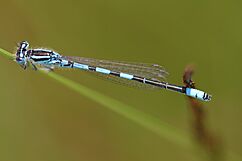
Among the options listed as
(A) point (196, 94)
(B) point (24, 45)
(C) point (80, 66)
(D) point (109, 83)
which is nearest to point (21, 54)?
(B) point (24, 45)

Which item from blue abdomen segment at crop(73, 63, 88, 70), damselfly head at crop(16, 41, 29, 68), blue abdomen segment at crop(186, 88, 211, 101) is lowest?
blue abdomen segment at crop(186, 88, 211, 101)

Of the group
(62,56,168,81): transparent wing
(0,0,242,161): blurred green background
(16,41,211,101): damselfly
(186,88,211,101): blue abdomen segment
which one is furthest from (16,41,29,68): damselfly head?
(186,88,211,101): blue abdomen segment

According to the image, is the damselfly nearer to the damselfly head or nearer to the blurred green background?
the damselfly head

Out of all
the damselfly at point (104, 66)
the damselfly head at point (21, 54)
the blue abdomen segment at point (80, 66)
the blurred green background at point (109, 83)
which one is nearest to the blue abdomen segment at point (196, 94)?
the damselfly at point (104, 66)

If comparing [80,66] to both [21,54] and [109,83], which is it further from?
[21,54]

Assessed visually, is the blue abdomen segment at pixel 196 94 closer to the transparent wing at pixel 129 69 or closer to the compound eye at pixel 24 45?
the transparent wing at pixel 129 69

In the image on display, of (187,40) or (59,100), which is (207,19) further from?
(59,100)
